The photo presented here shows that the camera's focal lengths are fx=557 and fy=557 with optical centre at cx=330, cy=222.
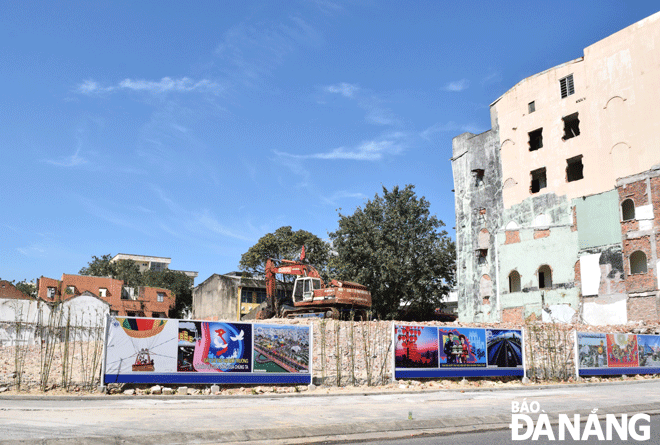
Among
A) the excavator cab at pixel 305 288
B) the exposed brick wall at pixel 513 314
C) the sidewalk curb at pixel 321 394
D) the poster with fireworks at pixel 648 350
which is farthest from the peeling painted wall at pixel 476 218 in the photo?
the sidewalk curb at pixel 321 394

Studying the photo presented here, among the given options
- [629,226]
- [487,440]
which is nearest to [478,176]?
[629,226]

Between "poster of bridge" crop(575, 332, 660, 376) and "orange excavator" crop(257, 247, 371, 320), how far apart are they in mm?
11199

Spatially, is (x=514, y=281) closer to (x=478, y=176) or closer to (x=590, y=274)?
(x=590, y=274)

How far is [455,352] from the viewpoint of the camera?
57.8 feet

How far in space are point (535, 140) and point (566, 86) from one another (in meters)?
4.30

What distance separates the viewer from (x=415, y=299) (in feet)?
154

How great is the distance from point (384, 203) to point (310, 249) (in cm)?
1830

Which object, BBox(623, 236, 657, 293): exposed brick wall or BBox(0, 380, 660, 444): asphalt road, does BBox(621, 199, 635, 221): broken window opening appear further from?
BBox(0, 380, 660, 444): asphalt road

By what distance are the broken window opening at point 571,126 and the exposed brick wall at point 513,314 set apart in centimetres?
Result: 1180

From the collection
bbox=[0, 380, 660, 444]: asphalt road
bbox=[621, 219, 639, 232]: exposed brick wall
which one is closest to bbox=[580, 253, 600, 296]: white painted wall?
bbox=[621, 219, 639, 232]: exposed brick wall

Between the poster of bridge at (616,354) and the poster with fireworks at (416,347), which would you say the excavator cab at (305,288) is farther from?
the poster of bridge at (616,354)

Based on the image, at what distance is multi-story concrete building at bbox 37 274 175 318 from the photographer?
58.0 metres

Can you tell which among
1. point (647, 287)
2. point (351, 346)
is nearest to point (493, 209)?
point (647, 287)

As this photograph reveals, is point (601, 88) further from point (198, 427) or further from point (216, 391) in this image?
point (198, 427)
